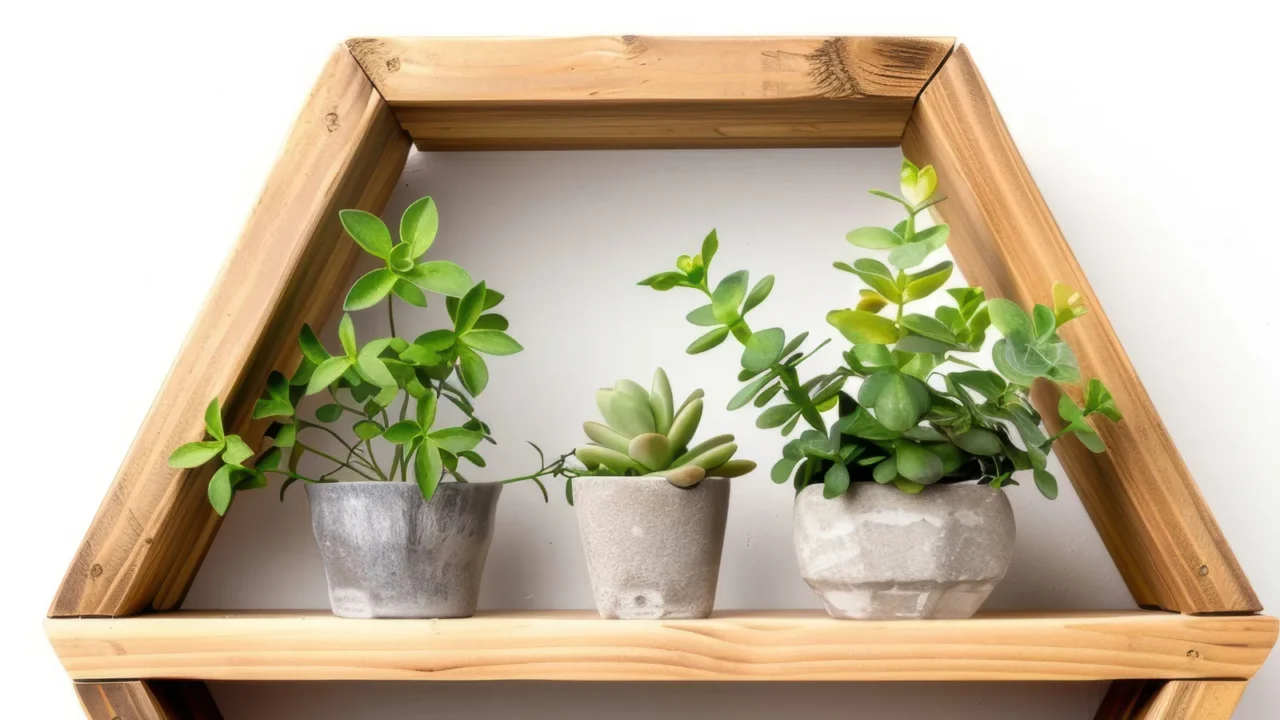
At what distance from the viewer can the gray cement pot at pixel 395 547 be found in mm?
704

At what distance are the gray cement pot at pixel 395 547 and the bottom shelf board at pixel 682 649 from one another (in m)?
0.03

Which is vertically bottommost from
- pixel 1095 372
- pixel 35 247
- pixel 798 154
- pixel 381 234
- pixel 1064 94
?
pixel 35 247

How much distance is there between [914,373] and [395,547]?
36 centimetres

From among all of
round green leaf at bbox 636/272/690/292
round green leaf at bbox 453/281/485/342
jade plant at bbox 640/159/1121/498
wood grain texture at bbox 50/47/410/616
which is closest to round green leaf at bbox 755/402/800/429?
jade plant at bbox 640/159/1121/498

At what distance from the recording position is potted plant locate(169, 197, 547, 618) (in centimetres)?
69

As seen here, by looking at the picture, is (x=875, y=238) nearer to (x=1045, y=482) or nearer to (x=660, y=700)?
(x=1045, y=482)

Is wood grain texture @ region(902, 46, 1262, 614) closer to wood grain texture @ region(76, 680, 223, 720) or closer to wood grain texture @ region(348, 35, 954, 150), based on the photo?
wood grain texture @ region(348, 35, 954, 150)

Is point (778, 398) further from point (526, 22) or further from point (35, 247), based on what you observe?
point (35, 247)

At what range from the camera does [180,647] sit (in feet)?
2.21

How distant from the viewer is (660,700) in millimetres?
830

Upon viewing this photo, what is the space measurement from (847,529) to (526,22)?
491 millimetres

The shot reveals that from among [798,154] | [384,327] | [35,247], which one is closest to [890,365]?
[798,154]

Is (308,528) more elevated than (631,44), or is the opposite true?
(631,44)

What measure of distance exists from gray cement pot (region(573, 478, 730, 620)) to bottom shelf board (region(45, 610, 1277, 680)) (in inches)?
1.0
